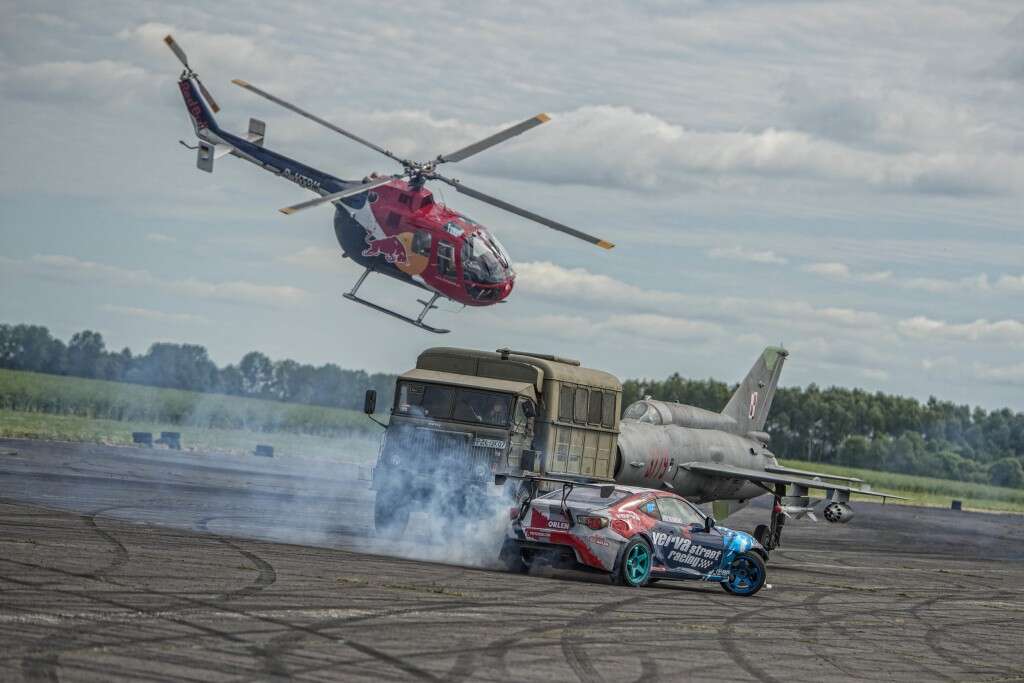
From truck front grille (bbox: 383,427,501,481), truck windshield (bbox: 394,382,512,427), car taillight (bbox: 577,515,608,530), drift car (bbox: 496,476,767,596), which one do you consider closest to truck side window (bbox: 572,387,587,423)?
truck windshield (bbox: 394,382,512,427)

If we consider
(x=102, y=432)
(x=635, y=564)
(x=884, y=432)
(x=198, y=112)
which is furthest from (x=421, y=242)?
(x=884, y=432)

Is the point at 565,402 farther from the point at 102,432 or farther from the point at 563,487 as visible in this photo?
the point at 102,432

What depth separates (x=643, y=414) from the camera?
3228cm

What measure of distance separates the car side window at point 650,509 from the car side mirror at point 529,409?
417 cm

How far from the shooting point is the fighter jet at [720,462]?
3028 centimetres

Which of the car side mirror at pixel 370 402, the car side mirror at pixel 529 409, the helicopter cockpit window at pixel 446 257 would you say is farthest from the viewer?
the helicopter cockpit window at pixel 446 257

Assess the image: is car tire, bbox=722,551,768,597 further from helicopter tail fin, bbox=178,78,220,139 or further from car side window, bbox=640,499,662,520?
helicopter tail fin, bbox=178,78,220,139

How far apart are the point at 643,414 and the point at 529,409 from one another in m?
8.60

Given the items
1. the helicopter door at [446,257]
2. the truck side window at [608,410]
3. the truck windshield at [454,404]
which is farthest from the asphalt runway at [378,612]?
the helicopter door at [446,257]

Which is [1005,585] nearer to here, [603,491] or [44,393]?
[603,491]

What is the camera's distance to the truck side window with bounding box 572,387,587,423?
2594cm

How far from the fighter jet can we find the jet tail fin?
0.13 ft

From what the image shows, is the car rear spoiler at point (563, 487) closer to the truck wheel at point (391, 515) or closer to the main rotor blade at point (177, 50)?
the truck wheel at point (391, 515)

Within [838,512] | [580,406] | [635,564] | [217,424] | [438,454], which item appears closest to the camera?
[635,564]
